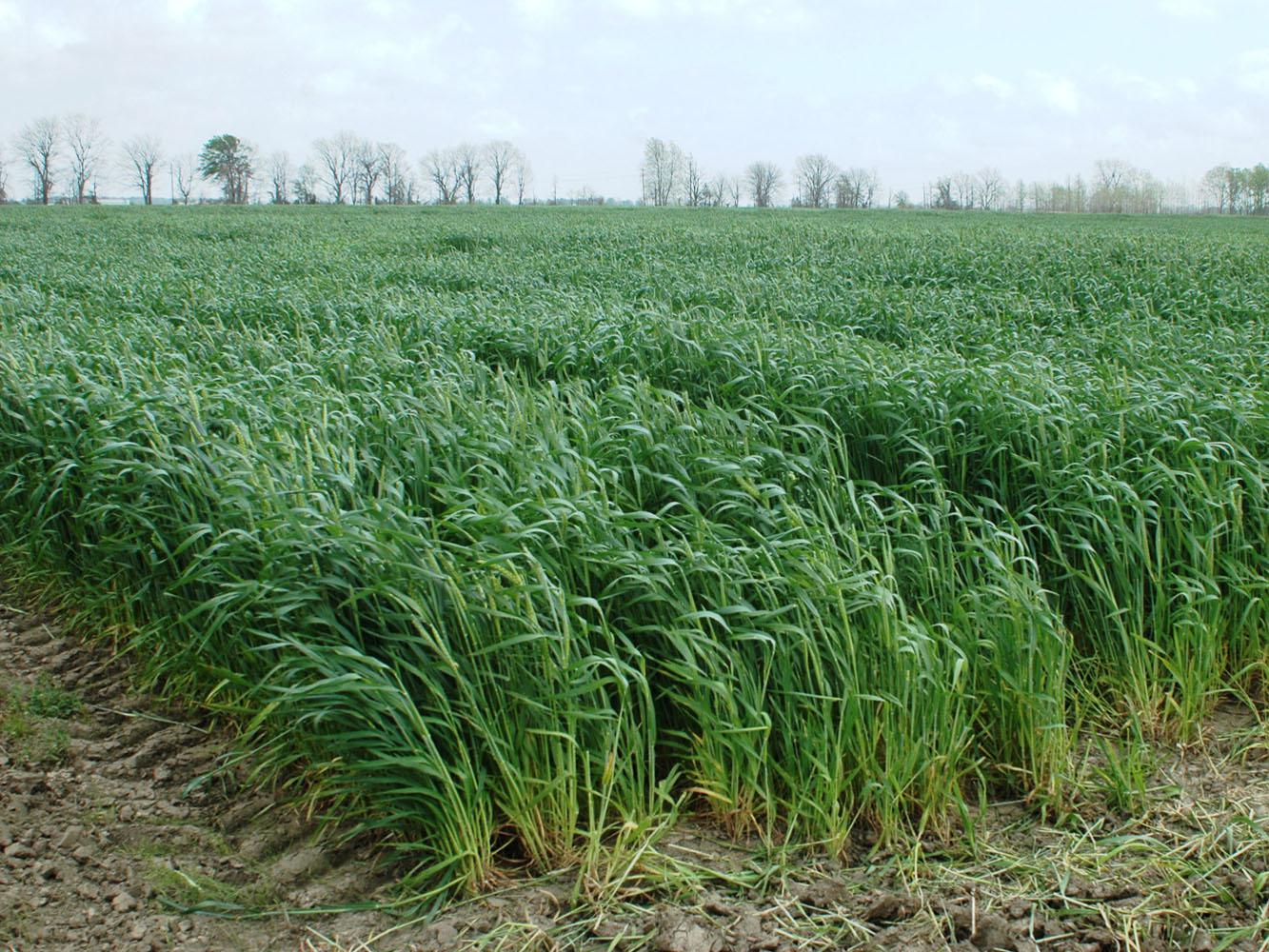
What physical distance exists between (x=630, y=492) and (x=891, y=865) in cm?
190

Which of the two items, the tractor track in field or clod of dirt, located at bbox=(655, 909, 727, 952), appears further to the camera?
the tractor track in field

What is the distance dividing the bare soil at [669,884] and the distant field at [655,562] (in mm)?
151

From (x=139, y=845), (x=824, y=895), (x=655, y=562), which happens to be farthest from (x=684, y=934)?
(x=139, y=845)

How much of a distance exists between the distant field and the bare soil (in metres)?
0.15

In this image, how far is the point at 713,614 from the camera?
9.17 feet

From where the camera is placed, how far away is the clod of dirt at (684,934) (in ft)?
7.69

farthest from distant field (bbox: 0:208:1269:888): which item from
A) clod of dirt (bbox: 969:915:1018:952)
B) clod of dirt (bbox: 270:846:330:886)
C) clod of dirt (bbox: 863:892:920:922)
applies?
clod of dirt (bbox: 969:915:1018:952)

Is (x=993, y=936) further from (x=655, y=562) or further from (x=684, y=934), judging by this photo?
(x=655, y=562)

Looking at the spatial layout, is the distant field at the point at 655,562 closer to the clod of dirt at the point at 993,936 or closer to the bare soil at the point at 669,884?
the bare soil at the point at 669,884

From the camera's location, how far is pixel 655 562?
116 inches

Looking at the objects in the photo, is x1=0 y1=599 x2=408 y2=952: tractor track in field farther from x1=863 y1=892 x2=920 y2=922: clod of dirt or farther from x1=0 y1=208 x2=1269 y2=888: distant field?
x1=863 y1=892 x2=920 y2=922: clod of dirt

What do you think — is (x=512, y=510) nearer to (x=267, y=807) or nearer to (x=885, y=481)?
(x=267, y=807)

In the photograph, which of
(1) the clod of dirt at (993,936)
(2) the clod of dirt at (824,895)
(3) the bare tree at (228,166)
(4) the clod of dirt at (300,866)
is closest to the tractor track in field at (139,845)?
(4) the clod of dirt at (300,866)

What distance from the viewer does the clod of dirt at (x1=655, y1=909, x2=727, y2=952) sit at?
2344 mm
